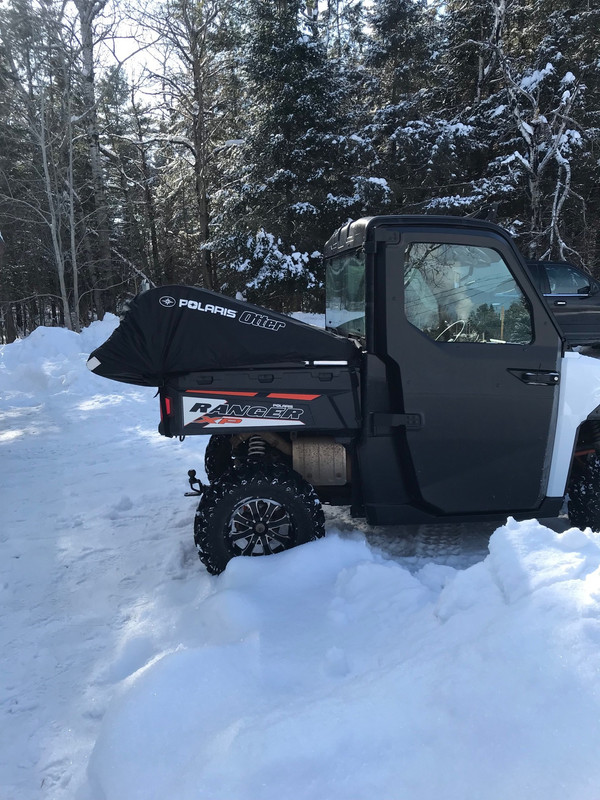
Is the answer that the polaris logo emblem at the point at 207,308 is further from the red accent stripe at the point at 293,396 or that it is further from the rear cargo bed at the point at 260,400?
the red accent stripe at the point at 293,396

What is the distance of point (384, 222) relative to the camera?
133 inches

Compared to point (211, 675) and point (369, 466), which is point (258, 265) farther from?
point (211, 675)

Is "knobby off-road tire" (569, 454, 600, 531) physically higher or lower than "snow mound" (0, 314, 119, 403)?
higher

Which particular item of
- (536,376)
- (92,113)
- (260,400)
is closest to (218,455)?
(260,400)

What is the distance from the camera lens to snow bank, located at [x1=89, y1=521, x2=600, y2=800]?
5.48 ft

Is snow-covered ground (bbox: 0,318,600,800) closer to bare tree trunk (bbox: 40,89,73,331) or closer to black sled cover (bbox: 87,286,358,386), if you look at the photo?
black sled cover (bbox: 87,286,358,386)

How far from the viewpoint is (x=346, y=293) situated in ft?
13.4

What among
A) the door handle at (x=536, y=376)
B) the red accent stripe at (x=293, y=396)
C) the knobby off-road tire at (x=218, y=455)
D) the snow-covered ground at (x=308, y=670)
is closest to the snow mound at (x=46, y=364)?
the knobby off-road tire at (x=218, y=455)

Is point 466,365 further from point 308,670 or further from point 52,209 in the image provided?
point 52,209

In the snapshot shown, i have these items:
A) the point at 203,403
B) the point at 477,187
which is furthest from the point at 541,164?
the point at 203,403

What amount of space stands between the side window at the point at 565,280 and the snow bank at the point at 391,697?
828 centimetres

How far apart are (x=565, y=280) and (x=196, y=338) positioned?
8531 millimetres

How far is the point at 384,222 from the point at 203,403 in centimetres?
153

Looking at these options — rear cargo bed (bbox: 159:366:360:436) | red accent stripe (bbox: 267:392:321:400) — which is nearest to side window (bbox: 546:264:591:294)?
rear cargo bed (bbox: 159:366:360:436)
